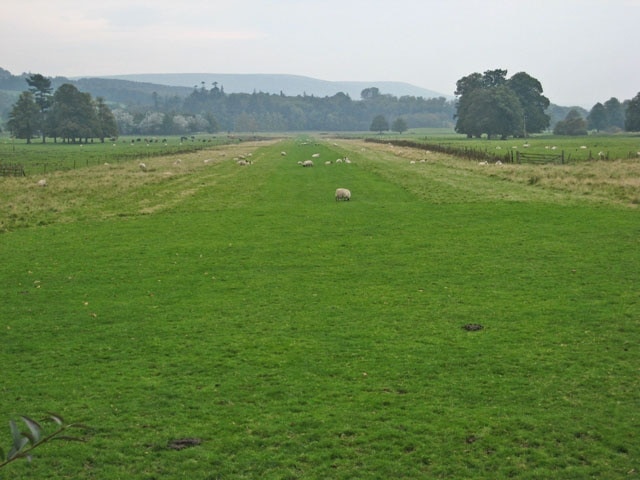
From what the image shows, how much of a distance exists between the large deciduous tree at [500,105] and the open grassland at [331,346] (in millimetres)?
117950

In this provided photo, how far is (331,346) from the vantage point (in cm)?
1300

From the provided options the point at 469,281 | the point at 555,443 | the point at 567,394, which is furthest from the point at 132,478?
the point at 469,281

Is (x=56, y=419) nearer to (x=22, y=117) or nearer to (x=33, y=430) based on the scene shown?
(x=33, y=430)

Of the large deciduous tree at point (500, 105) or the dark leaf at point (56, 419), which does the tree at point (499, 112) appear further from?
the dark leaf at point (56, 419)

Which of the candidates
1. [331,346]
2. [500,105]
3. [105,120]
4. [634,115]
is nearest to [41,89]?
[105,120]

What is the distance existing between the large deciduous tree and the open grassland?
118 meters

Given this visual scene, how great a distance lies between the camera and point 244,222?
29781 mm

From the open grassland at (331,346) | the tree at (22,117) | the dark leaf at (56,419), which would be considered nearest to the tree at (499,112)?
the tree at (22,117)

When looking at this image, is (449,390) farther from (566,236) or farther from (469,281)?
(566,236)

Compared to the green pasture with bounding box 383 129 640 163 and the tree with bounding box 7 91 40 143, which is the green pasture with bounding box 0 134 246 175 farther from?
the green pasture with bounding box 383 129 640 163

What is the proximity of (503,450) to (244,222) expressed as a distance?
22.4 meters

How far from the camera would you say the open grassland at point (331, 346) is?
880cm

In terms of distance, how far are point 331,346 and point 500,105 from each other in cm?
13562

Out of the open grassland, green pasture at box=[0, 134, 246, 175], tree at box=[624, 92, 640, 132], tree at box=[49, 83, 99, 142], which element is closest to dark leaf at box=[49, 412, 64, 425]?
the open grassland
